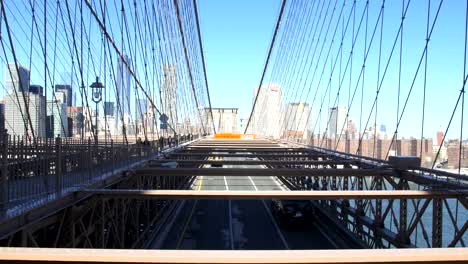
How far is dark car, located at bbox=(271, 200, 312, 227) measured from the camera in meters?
21.5

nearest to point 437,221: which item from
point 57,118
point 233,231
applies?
point 57,118

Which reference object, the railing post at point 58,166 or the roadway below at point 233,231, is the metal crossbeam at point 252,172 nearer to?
the railing post at point 58,166

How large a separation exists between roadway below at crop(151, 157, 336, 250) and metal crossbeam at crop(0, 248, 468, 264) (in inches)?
580

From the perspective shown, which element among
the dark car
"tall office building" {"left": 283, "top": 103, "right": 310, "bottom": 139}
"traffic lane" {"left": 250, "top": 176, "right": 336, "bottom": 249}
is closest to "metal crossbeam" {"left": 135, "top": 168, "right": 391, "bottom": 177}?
"traffic lane" {"left": 250, "top": 176, "right": 336, "bottom": 249}

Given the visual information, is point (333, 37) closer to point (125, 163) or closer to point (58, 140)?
point (125, 163)

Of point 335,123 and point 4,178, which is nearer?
point 4,178

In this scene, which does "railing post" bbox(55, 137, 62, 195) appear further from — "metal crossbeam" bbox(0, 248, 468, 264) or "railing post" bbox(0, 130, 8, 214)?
"metal crossbeam" bbox(0, 248, 468, 264)

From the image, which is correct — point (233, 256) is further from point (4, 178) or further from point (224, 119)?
point (224, 119)

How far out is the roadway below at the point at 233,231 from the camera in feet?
60.4

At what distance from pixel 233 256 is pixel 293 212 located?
65.7 feet

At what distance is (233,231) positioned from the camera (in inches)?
846

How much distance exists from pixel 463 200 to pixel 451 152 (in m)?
4.61

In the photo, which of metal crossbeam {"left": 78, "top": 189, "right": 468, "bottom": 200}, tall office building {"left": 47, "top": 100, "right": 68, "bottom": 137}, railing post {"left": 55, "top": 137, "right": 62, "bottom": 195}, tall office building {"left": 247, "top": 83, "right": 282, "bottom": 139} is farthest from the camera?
tall office building {"left": 247, "top": 83, "right": 282, "bottom": 139}

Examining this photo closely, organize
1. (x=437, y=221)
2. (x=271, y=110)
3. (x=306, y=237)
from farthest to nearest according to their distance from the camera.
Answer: (x=271, y=110) → (x=306, y=237) → (x=437, y=221)
